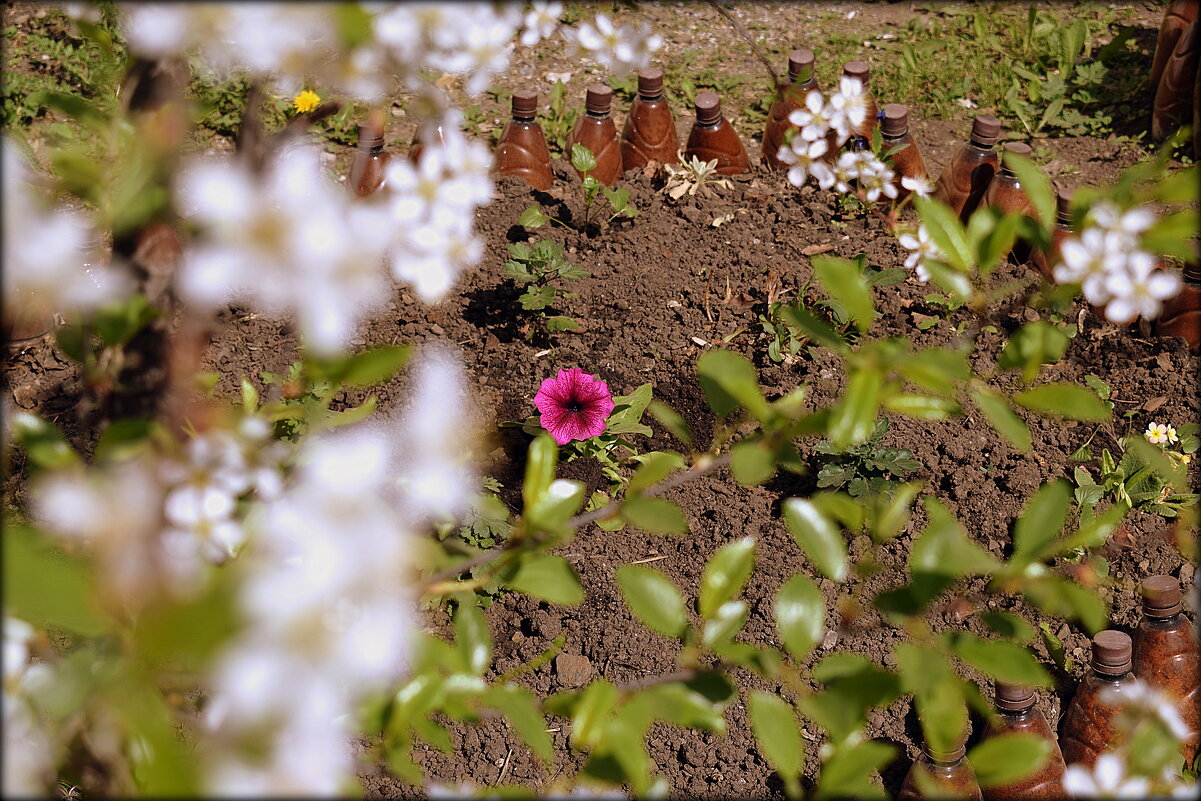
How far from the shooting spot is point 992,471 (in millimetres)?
2314

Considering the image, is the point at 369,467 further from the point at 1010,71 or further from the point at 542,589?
the point at 1010,71

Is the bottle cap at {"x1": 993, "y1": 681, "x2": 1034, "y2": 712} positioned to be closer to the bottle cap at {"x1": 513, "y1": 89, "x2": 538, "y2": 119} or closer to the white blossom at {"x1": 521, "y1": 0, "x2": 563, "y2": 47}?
the white blossom at {"x1": 521, "y1": 0, "x2": 563, "y2": 47}

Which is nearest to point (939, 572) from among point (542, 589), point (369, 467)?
point (542, 589)

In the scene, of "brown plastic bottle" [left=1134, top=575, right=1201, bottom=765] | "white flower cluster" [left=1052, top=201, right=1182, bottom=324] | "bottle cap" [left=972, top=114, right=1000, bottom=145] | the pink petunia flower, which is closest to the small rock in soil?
the pink petunia flower

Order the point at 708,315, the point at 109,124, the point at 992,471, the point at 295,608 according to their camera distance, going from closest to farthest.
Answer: the point at 295,608 → the point at 109,124 → the point at 992,471 → the point at 708,315

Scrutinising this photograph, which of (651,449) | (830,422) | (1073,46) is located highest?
(830,422)

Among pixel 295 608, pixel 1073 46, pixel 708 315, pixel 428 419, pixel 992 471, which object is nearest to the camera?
pixel 295 608

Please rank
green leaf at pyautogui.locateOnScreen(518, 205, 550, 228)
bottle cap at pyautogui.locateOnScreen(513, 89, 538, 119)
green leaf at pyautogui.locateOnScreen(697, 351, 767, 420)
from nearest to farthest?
green leaf at pyautogui.locateOnScreen(697, 351, 767, 420), green leaf at pyautogui.locateOnScreen(518, 205, 550, 228), bottle cap at pyautogui.locateOnScreen(513, 89, 538, 119)

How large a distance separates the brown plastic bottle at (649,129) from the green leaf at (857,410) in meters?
2.38

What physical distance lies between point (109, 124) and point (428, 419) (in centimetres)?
36

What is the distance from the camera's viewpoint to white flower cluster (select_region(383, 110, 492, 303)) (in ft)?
2.46

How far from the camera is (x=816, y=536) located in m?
0.85

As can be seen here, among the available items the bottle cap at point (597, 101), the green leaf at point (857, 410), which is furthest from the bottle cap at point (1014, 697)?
the bottle cap at point (597, 101)

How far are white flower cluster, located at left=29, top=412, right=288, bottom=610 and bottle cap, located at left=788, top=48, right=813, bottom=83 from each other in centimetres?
229
